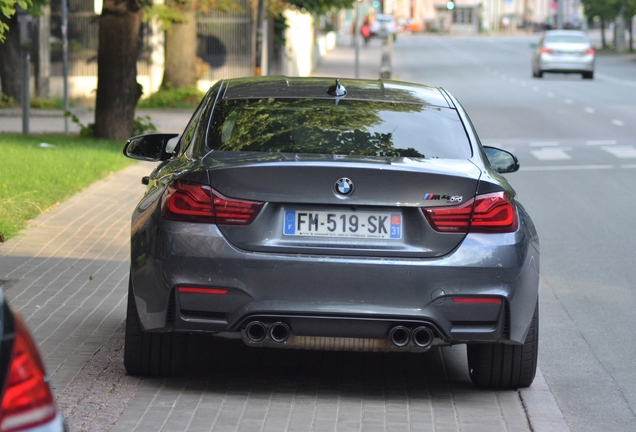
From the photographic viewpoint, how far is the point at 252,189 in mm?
5281

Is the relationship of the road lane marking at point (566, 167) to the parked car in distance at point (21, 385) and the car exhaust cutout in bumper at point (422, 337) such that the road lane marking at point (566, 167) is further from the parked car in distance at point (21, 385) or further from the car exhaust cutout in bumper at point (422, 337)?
the parked car in distance at point (21, 385)

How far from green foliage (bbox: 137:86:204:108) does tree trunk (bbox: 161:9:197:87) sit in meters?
0.34

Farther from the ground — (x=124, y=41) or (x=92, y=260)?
(x=124, y=41)

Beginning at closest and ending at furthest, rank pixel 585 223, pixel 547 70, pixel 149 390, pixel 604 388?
1. pixel 149 390
2. pixel 604 388
3. pixel 585 223
4. pixel 547 70

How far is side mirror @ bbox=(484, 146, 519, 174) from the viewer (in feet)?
23.0

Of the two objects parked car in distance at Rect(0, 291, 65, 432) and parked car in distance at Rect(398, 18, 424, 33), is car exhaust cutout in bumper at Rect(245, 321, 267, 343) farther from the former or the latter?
parked car in distance at Rect(398, 18, 424, 33)

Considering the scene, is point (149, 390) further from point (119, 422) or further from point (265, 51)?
point (265, 51)

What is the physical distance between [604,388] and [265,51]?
30239 mm

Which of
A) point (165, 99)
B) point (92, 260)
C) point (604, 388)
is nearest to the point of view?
point (604, 388)

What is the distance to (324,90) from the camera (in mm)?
6441

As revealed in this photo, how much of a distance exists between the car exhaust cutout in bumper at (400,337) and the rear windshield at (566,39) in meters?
41.8

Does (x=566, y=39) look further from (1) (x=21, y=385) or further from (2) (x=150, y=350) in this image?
(1) (x=21, y=385)

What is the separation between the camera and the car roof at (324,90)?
6.35m

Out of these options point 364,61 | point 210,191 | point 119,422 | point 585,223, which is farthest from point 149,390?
point 364,61
